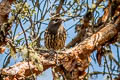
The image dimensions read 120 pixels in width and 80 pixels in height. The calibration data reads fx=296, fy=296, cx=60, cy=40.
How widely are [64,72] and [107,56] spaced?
14.5 inches

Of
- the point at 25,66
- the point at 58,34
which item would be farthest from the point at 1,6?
the point at 58,34

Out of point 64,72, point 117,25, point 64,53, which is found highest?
point 117,25

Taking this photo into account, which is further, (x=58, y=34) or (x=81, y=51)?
(x=58, y=34)

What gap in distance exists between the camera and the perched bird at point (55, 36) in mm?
3727

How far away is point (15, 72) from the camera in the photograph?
6.12ft

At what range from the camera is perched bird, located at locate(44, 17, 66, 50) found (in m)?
3.73

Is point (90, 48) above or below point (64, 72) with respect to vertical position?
above

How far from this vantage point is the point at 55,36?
3857 millimetres

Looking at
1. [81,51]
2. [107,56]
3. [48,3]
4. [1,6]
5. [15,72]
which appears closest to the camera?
[1,6]

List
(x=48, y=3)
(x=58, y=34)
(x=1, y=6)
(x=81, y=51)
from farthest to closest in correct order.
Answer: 1. (x=58, y=34)
2. (x=48, y=3)
3. (x=81, y=51)
4. (x=1, y=6)

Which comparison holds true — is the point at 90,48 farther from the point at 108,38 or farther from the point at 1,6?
the point at 1,6

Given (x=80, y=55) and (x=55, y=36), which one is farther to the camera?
(x=55, y=36)

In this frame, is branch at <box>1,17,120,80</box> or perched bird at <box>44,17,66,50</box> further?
perched bird at <box>44,17,66,50</box>

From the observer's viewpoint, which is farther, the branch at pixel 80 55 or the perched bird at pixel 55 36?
the perched bird at pixel 55 36
